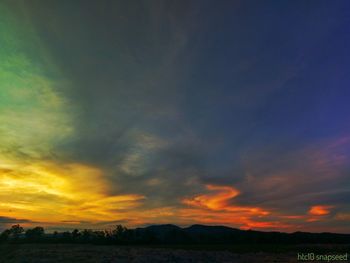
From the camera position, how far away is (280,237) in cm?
19938

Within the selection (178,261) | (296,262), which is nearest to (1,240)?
(178,261)

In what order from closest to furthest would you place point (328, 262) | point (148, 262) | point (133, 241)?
point (328, 262)
point (148, 262)
point (133, 241)

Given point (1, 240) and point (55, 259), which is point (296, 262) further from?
point (1, 240)

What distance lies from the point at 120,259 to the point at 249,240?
130 meters

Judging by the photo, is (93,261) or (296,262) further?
(93,261)

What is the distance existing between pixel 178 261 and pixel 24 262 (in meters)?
42.0

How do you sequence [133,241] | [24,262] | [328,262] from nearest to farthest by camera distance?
[328,262], [24,262], [133,241]

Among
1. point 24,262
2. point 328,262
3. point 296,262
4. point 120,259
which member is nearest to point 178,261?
point 120,259

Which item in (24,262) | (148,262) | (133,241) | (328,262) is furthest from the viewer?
(133,241)

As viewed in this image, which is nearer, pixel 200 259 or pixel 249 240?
pixel 200 259

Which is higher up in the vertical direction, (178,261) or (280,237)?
(280,237)

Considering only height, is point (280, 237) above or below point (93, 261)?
above

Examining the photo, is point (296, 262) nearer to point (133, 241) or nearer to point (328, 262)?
point (328, 262)

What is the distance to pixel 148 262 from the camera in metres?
81.1
